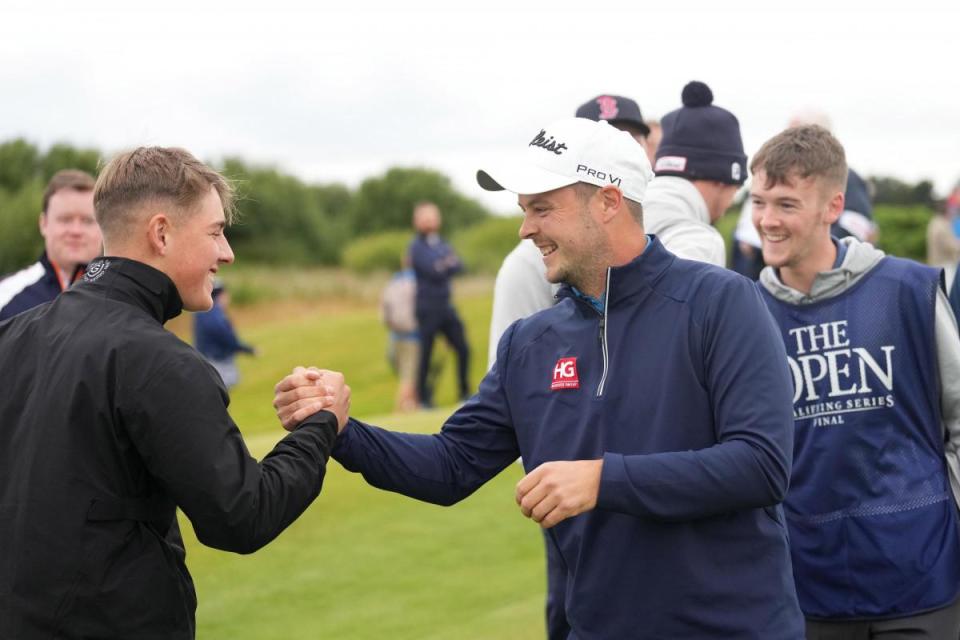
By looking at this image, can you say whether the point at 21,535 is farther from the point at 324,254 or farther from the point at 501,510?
the point at 324,254

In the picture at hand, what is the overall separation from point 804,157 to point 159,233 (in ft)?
8.42

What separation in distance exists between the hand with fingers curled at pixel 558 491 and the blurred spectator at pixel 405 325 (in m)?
13.2

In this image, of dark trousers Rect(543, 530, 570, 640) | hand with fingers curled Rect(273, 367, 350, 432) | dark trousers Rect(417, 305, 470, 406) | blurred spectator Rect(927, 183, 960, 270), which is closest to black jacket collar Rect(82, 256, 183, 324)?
hand with fingers curled Rect(273, 367, 350, 432)

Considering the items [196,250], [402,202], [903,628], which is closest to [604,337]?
[196,250]

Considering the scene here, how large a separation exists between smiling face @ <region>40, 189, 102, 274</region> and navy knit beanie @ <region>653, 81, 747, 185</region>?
287cm

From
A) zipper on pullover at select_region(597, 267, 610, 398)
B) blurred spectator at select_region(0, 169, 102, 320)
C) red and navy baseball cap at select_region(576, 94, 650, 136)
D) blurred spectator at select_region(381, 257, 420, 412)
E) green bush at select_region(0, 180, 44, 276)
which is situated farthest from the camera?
green bush at select_region(0, 180, 44, 276)

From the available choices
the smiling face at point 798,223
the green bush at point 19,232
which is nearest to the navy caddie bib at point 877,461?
the smiling face at point 798,223

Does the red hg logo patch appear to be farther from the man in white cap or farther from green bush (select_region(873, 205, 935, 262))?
green bush (select_region(873, 205, 935, 262))

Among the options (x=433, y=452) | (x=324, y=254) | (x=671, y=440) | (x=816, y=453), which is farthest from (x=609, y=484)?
(x=324, y=254)

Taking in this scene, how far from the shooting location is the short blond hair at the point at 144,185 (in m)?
3.26

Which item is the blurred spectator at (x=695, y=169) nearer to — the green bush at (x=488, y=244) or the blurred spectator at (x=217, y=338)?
the blurred spectator at (x=217, y=338)

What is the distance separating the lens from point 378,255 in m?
44.2

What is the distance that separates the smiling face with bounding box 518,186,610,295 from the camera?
139 inches

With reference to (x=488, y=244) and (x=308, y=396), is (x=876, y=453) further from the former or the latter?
(x=488, y=244)
